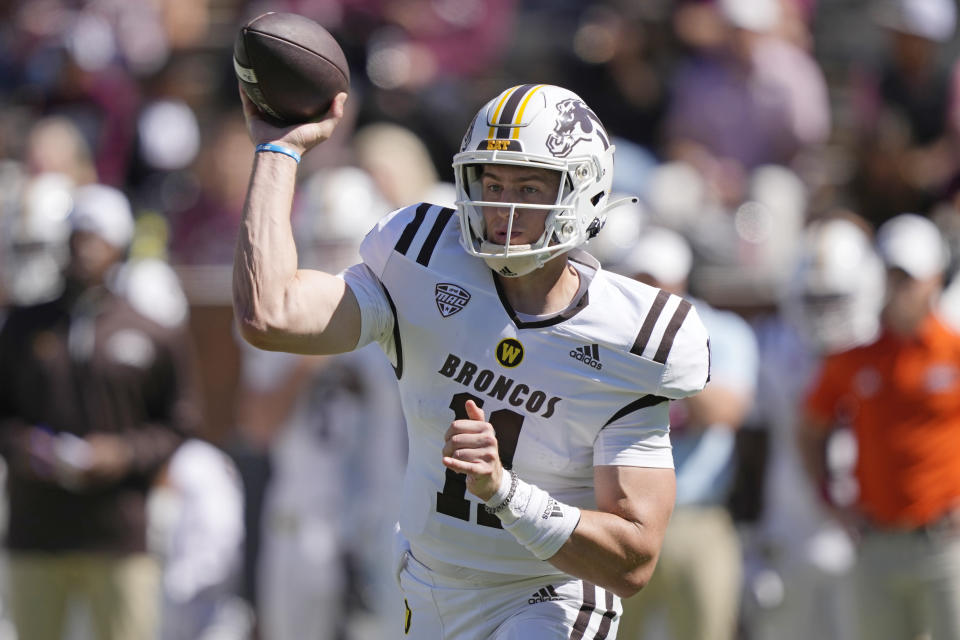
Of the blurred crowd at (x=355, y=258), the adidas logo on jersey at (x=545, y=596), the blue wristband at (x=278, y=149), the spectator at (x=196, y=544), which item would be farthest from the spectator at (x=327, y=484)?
the blue wristband at (x=278, y=149)

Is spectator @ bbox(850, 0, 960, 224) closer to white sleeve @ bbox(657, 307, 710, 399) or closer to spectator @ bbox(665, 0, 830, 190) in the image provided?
spectator @ bbox(665, 0, 830, 190)

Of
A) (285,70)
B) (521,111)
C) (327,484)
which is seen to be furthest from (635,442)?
(327,484)

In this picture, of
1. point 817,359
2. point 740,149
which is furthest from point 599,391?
point 740,149

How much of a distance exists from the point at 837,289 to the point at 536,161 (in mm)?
3283

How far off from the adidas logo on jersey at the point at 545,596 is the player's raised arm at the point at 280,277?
75 cm

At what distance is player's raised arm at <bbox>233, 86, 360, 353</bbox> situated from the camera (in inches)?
125

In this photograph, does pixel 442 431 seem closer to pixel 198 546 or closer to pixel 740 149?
pixel 198 546

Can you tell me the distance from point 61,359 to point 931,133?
4.35 m

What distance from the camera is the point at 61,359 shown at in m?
6.48

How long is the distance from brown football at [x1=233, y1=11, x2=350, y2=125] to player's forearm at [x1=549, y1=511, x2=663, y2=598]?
3.64ft

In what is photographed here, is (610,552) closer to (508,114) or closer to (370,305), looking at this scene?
(370,305)

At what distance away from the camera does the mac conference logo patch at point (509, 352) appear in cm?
343

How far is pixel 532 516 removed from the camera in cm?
321

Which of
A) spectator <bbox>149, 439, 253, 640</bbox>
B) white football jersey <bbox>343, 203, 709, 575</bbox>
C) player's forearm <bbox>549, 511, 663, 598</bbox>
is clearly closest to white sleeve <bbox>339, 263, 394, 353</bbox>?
white football jersey <bbox>343, 203, 709, 575</bbox>
